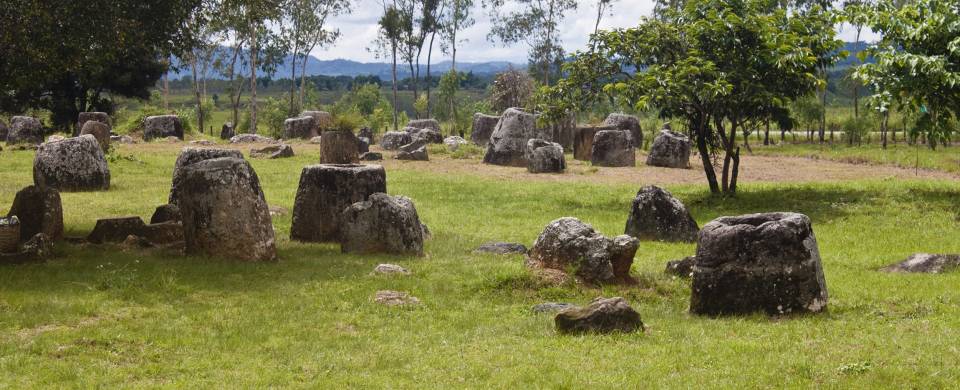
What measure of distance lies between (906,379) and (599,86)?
21126 mm

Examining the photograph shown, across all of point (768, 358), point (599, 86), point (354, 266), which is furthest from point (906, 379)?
point (599, 86)

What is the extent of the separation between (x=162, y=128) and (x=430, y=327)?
149 ft

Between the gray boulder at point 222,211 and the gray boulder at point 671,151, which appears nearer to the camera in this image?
the gray boulder at point 222,211

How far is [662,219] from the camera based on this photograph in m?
20.2

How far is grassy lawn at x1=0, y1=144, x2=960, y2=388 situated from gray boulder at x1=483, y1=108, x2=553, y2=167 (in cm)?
2122

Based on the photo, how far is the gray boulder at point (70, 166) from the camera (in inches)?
1041

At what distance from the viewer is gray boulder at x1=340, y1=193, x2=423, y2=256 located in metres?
17.5

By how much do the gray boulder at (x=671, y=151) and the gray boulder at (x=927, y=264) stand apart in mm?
24473

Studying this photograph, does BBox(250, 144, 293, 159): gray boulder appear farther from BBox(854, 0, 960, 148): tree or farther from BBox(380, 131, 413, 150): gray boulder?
BBox(854, 0, 960, 148): tree

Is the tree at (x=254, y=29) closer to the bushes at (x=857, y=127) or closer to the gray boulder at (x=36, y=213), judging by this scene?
the gray boulder at (x=36, y=213)

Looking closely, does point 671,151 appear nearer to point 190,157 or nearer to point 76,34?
point 190,157

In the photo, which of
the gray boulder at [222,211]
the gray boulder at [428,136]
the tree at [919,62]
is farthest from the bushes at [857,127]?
the gray boulder at [222,211]

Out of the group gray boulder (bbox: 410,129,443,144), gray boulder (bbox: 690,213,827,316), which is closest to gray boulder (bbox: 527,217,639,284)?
gray boulder (bbox: 690,213,827,316)

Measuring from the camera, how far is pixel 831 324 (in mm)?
11414
